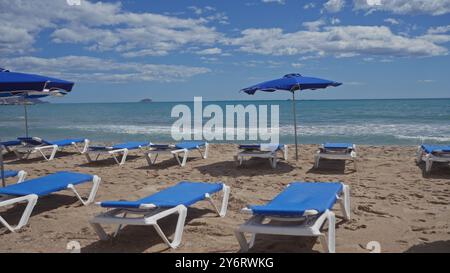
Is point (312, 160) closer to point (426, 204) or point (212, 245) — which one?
point (426, 204)

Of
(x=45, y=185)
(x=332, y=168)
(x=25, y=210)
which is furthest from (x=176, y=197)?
(x=332, y=168)

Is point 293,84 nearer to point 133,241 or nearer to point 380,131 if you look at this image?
point 133,241

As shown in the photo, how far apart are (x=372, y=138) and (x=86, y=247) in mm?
13818

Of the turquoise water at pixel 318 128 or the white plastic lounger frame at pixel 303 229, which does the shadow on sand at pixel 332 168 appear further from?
the turquoise water at pixel 318 128

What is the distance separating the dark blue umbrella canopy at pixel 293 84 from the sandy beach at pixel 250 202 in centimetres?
151

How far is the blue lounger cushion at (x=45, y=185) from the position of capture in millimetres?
4541

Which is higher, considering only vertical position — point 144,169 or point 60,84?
point 60,84

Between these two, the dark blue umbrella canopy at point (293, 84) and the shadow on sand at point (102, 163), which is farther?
the shadow on sand at point (102, 163)

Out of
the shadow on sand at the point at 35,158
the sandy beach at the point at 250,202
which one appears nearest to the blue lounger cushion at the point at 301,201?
the sandy beach at the point at 250,202

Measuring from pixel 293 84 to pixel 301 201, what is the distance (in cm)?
385

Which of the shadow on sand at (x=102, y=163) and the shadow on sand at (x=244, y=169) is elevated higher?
the shadow on sand at (x=244, y=169)

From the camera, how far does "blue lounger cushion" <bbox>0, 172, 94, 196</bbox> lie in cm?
454
